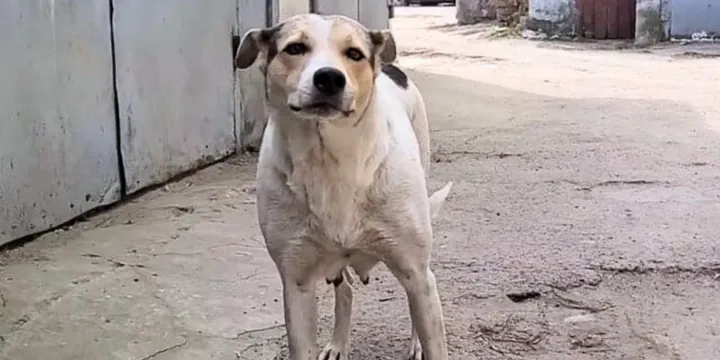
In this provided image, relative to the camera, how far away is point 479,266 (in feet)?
13.2

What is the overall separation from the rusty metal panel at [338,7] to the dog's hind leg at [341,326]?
4546 mm

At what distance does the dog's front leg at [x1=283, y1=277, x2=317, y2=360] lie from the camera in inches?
109

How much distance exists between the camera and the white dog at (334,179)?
256 centimetres

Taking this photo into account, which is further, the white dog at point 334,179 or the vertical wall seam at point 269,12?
the vertical wall seam at point 269,12

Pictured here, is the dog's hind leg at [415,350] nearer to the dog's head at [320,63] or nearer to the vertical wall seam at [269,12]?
the dog's head at [320,63]

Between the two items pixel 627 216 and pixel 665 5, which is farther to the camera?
pixel 665 5

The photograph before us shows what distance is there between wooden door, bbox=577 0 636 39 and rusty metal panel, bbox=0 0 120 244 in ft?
34.4

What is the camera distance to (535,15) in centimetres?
1500

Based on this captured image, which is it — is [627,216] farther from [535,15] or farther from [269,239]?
[535,15]

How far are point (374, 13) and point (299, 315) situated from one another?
278 inches

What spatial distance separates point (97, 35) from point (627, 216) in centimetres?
255

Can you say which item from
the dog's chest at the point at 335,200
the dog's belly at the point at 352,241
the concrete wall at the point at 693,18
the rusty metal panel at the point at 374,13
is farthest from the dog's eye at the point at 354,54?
the concrete wall at the point at 693,18

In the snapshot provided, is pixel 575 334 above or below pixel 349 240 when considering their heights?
below

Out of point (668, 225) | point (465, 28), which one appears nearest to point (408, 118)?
point (668, 225)
